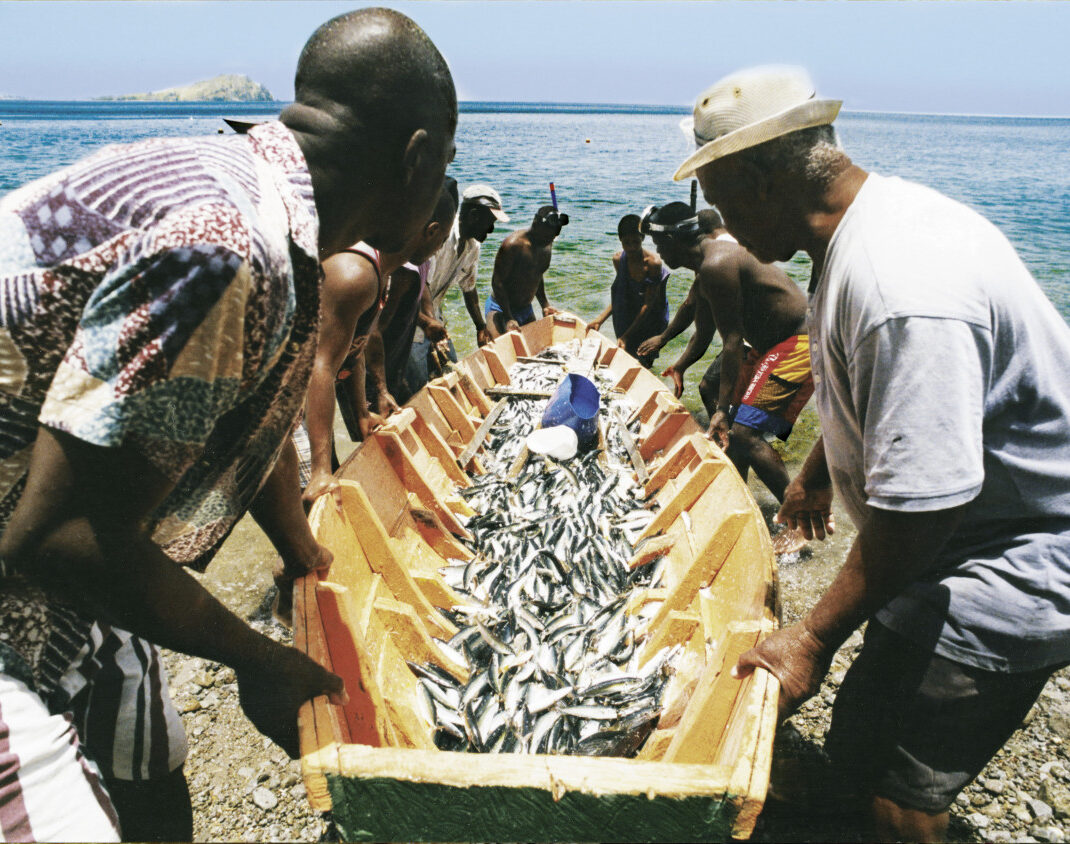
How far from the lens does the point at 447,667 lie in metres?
3.56

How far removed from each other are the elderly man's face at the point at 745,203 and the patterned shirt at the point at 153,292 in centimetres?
152

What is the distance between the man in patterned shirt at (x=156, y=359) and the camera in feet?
3.88

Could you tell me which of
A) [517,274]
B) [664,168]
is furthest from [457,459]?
[664,168]

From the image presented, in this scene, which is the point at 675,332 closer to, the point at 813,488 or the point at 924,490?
the point at 813,488

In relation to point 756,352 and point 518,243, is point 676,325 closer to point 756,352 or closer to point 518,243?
point 756,352

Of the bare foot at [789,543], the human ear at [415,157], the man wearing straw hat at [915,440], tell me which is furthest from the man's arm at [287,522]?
the bare foot at [789,543]

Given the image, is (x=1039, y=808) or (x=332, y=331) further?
A: (x=332, y=331)

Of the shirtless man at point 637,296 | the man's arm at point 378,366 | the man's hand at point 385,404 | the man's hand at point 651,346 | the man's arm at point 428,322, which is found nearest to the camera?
the man's arm at point 378,366

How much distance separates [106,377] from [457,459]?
4842 millimetres

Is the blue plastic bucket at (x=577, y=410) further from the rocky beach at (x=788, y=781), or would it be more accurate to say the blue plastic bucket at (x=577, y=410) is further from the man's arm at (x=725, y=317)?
the rocky beach at (x=788, y=781)

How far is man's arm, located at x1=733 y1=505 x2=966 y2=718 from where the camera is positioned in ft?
6.34

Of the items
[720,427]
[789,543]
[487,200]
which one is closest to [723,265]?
[720,427]

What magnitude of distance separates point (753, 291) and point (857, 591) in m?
4.46

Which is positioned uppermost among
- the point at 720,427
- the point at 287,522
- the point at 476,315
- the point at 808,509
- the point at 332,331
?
the point at 332,331
